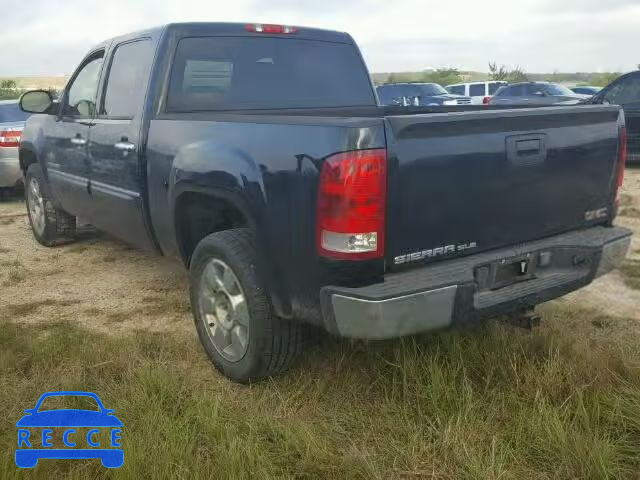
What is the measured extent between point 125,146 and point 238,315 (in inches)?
59.9

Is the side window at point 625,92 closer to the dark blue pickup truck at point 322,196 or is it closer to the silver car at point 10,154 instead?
the dark blue pickup truck at point 322,196

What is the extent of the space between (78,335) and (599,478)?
9.79 ft

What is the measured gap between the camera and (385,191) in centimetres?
257

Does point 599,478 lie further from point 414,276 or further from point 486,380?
point 414,276

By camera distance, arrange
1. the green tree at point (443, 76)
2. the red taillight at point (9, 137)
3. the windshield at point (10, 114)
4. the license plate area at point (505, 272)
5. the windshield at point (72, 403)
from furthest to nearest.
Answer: the green tree at point (443, 76), the windshield at point (10, 114), the red taillight at point (9, 137), the windshield at point (72, 403), the license plate area at point (505, 272)

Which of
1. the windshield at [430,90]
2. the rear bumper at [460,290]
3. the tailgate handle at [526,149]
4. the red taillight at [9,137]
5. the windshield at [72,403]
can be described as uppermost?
the tailgate handle at [526,149]

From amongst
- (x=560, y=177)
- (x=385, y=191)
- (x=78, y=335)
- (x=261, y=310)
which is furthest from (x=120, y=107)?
(x=560, y=177)

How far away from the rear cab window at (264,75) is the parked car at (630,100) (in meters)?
6.70

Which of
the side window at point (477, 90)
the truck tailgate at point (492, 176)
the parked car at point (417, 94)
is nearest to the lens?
the truck tailgate at point (492, 176)

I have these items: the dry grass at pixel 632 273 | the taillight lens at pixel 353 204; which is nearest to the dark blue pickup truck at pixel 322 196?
the taillight lens at pixel 353 204

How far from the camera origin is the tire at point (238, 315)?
3.07m

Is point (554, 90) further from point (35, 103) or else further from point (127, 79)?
point (127, 79)

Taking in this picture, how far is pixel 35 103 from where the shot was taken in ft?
18.1

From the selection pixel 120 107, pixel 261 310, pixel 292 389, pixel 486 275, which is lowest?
pixel 292 389
